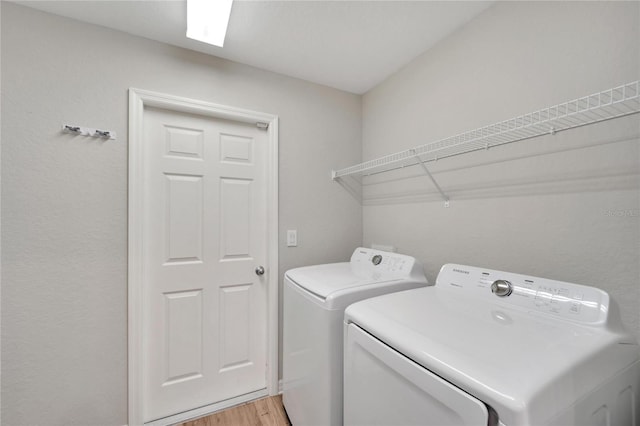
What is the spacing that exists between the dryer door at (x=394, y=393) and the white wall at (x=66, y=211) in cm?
144

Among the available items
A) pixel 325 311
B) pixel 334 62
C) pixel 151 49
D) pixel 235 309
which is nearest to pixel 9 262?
pixel 235 309

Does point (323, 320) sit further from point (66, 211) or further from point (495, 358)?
point (66, 211)

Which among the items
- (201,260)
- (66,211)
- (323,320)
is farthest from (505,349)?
(66,211)

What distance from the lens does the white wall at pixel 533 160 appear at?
100 centimetres

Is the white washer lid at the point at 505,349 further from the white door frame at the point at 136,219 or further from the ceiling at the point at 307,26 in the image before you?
the ceiling at the point at 307,26

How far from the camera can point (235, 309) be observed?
1924 mm

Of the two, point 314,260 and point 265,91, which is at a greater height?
point 265,91

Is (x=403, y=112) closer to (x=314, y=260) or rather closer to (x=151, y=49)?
(x=314, y=260)

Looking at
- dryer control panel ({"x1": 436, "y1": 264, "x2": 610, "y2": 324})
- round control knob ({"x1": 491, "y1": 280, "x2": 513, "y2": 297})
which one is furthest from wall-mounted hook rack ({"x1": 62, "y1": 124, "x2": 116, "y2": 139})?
round control knob ({"x1": 491, "y1": 280, "x2": 513, "y2": 297})

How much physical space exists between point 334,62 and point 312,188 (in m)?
0.95

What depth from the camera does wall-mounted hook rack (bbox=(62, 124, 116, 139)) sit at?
1469 mm

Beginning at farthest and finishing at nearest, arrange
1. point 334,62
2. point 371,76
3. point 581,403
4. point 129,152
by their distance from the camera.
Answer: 1. point 371,76
2. point 334,62
3. point 129,152
4. point 581,403

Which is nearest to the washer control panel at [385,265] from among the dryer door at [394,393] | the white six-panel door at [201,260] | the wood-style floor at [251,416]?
the dryer door at [394,393]

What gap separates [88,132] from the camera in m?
1.51
